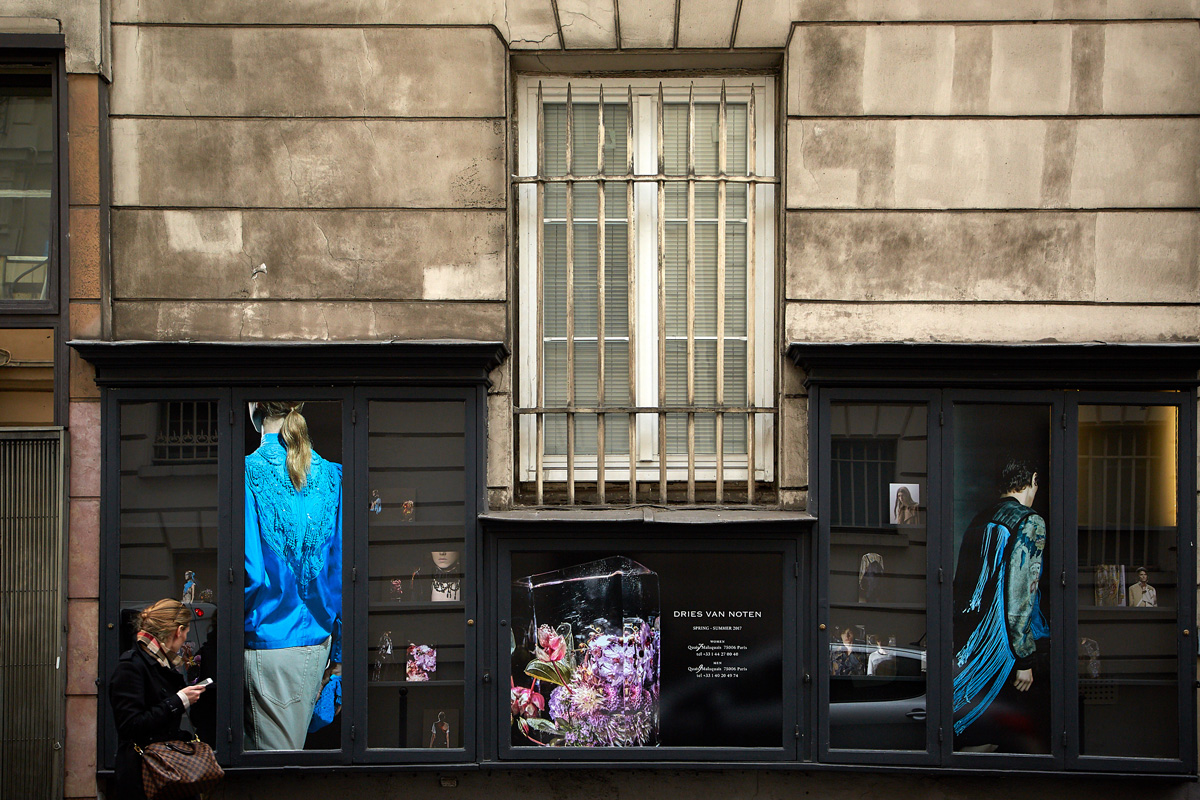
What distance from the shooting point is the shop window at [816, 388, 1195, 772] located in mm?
5566

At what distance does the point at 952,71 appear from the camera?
5.82 meters

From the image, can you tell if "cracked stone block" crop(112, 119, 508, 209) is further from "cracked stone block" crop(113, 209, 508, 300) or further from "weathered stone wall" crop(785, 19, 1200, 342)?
"weathered stone wall" crop(785, 19, 1200, 342)

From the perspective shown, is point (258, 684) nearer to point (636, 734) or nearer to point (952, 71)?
point (636, 734)

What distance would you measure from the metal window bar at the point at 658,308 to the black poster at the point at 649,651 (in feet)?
2.00

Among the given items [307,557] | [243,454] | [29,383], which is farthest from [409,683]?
[29,383]

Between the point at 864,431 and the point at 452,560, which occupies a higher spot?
the point at 864,431

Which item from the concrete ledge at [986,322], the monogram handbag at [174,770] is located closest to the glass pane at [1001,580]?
the concrete ledge at [986,322]

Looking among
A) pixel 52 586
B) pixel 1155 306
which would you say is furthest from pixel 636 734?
pixel 1155 306

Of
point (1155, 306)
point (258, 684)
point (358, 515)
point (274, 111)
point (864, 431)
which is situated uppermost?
point (274, 111)

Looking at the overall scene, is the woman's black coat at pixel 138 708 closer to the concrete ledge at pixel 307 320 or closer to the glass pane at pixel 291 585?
the glass pane at pixel 291 585

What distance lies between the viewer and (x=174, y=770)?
175 inches

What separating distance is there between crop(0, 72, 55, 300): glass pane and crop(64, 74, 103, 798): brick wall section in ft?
1.37

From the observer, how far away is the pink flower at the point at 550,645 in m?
5.65

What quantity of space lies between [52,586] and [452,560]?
2.90 meters
